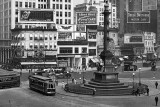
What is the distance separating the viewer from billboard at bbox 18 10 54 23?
117 metres

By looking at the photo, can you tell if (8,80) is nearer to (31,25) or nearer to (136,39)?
(31,25)

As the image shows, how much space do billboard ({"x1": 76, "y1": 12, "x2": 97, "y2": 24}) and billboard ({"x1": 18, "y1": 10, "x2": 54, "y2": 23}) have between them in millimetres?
9992

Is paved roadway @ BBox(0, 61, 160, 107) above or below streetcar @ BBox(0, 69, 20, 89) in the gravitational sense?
below

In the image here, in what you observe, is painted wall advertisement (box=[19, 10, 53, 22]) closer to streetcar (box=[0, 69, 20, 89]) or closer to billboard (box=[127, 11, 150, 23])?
billboard (box=[127, 11, 150, 23])

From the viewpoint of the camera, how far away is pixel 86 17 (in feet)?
413

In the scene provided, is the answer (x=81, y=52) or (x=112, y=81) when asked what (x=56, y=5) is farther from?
(x=112, y=81)

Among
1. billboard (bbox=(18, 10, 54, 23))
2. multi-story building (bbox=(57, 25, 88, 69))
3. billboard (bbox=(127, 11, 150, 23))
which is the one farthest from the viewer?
multi-story building (bbox=(57, 25, 88, 69))

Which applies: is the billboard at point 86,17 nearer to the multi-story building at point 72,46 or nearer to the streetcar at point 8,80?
the multi-story building at point 72,46

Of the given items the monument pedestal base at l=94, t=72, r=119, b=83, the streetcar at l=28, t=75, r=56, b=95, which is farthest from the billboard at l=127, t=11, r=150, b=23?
the streetcar at l=28, t=75, r=56, b=95

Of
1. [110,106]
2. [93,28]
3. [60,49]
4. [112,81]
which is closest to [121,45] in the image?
[93,28]

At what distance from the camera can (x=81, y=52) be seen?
123 metres

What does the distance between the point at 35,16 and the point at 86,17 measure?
18692 millimetres

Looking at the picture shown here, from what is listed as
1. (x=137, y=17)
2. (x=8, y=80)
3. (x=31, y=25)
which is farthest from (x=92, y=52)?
(x=8, y=80)

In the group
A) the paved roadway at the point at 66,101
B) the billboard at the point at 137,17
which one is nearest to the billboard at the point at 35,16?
the billboard at the point at 137,17
